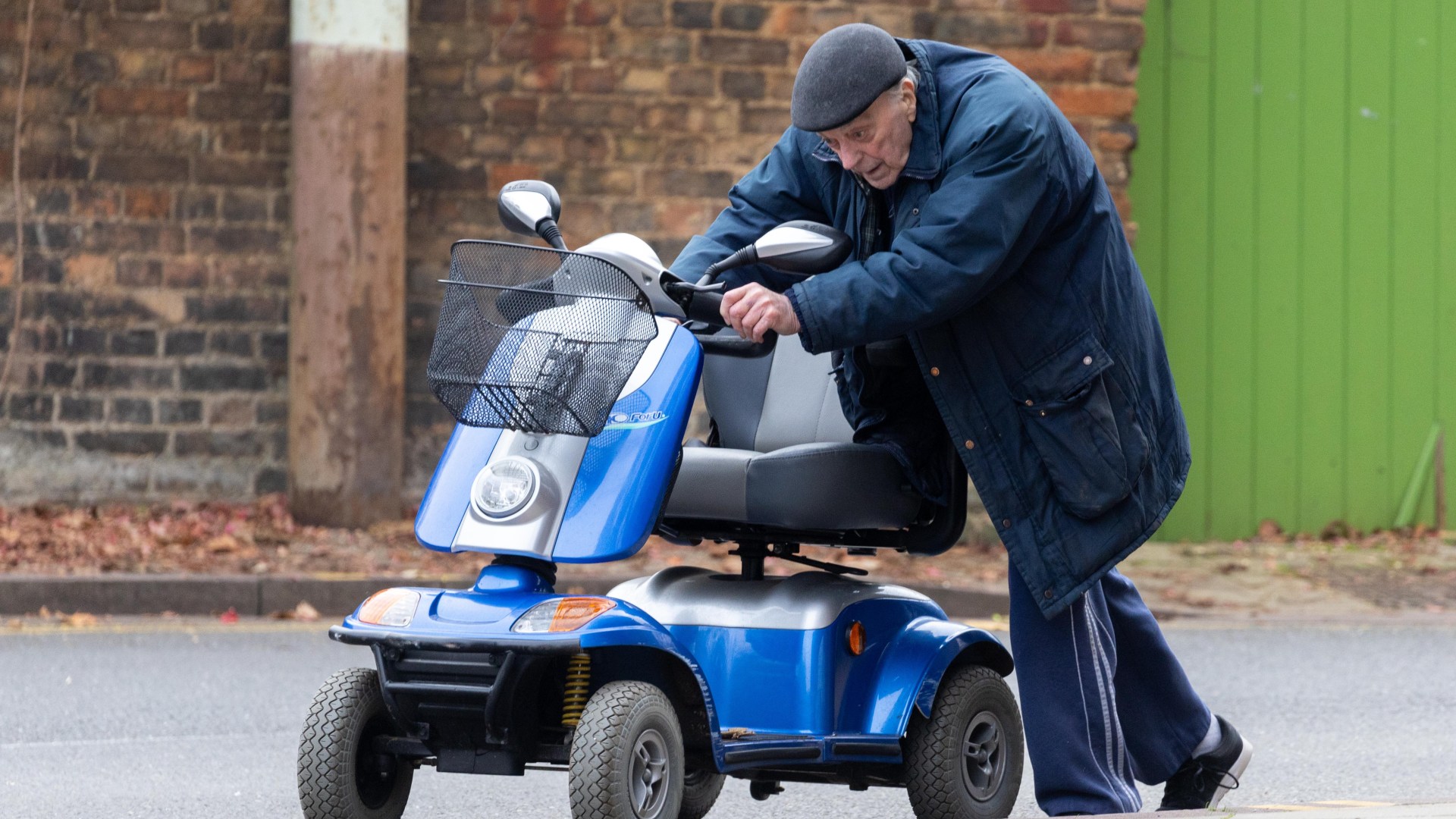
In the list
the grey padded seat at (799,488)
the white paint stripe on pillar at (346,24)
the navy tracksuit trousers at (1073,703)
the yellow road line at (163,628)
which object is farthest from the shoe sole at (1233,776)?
the white paint stripe on pillar at (346,24)

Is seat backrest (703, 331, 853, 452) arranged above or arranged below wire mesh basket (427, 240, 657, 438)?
below

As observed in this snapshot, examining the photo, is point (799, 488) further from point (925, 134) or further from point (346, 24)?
point (346, 24)

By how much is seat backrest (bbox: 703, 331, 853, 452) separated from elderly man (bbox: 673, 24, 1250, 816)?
0.58 feet

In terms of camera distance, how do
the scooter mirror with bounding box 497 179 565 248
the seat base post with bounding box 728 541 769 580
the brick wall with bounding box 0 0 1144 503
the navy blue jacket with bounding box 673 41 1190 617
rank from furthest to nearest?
the brick wall with bounding box 0 0 1144 503
the seat base post with bounding box 728 541 769 580
the scooter mirror with bounding box 497 179 565 248
the navy blue jacket with bounding box 673 41 1190 617

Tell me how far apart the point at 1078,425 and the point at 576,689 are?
1.06m

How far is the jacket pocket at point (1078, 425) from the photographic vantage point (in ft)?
11.7

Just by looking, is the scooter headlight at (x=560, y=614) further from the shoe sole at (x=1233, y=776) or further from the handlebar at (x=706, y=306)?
the shoe sole at (x=1233, y=776)

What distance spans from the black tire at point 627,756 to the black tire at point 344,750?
43 cm

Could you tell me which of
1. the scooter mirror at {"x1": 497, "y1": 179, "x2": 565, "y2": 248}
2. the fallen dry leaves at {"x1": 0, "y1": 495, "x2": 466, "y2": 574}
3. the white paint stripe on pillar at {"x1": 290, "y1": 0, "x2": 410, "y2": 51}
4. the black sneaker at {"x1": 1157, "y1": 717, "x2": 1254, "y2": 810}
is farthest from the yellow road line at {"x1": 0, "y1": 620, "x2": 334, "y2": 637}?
the black sneaker at {"x1": 1157, "y1": 717, "x2": 1254, "y2": 810}

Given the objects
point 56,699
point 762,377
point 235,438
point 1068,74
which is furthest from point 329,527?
point 762,377

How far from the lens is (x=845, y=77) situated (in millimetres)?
3441

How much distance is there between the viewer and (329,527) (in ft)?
30.1

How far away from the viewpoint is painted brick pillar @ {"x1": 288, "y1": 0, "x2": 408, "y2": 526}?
29.7 ft

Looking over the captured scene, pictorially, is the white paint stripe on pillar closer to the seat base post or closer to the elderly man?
the elderly man
